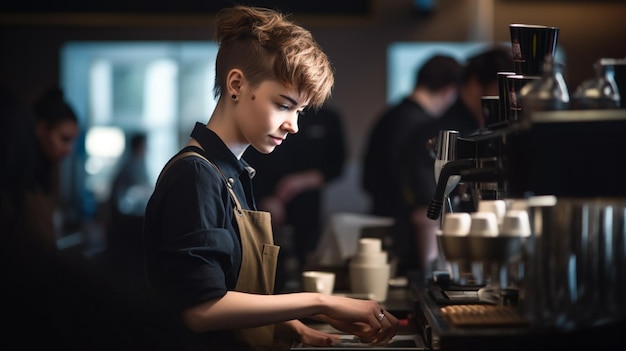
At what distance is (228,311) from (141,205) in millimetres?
5988

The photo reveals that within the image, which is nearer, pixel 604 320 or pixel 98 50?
pixel 604 320

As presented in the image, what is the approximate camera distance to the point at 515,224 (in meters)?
1.39

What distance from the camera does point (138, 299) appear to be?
151cm

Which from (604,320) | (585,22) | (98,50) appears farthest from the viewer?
(98,50)

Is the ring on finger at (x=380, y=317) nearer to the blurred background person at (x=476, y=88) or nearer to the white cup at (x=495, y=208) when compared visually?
the white cup at (x=495, y=208)

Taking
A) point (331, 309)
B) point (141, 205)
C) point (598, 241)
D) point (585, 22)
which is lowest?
point (141, 205)

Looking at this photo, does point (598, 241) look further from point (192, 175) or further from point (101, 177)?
point (101, 177)

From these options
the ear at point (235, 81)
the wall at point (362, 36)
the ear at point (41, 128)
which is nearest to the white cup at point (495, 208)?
the ear at point (235, 81)

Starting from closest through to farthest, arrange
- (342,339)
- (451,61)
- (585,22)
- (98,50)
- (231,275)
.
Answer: (231,275) → (342,339) → (451,61) → (585,22) → (98,50)

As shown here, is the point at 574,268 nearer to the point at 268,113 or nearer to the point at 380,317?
the point at 380,317

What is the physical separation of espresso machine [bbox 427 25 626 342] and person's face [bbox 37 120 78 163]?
2.51 meters

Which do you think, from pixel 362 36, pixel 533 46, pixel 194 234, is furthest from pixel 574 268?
pixel 362 36

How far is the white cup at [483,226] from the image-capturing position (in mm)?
1393

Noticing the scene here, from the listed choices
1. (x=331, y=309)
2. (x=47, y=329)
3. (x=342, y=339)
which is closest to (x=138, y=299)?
(x=47, y=329)
